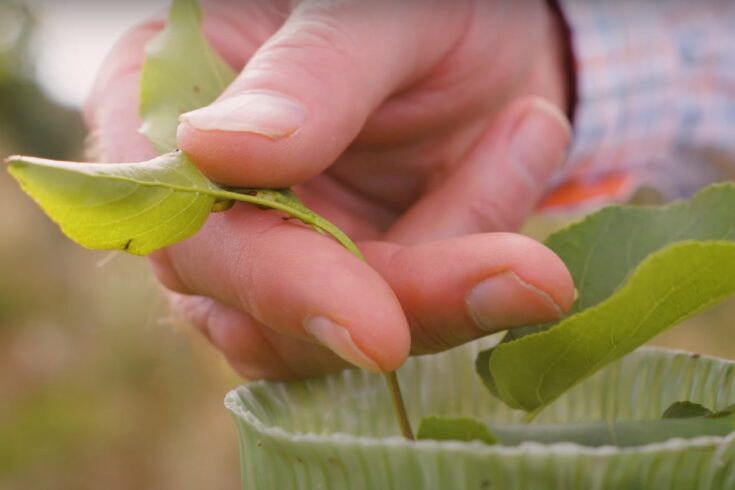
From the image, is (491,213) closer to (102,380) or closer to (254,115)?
(254,115)

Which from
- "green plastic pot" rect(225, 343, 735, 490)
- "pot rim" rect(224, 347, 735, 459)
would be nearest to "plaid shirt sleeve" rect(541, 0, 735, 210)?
"green plastic pot" rect(225, 343, 735, 490)

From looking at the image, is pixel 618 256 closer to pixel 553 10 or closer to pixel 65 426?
pixel 553 10

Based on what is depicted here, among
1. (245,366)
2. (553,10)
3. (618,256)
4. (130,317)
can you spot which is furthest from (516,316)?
(130,317)

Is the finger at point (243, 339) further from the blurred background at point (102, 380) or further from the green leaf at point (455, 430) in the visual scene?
the blurred background at point (102, 380)

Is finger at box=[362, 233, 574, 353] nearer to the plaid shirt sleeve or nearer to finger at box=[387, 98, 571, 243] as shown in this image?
finger at box=[387, 98, 571, 243]

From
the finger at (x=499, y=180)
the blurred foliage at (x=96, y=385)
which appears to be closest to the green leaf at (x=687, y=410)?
the finger at (x=499, y=180)

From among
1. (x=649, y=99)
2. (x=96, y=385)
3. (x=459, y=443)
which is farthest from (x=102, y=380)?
(x=459, y=443)
